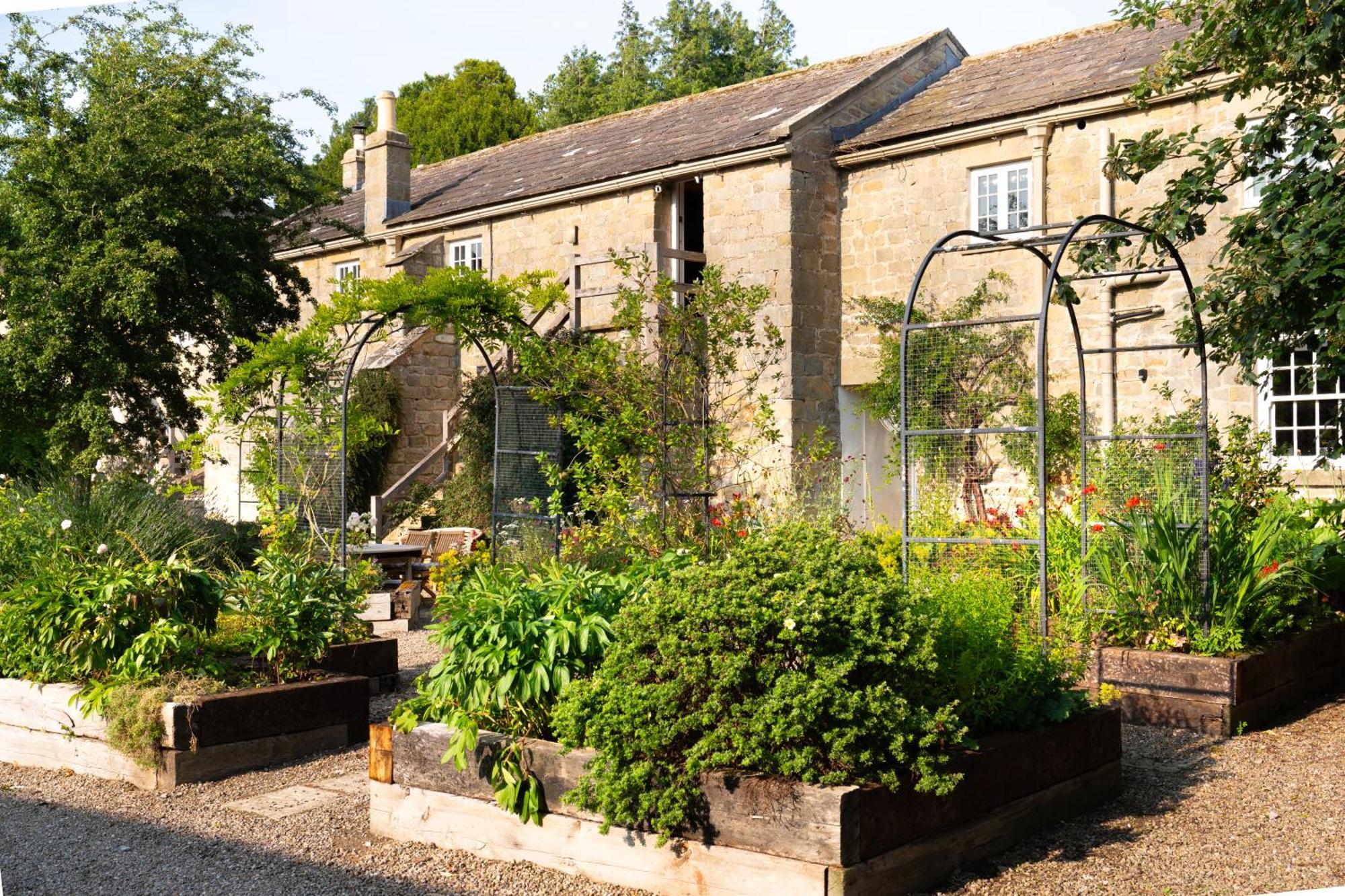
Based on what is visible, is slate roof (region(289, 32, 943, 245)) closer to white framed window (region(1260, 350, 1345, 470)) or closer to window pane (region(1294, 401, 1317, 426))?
white framed window (region(1260, 350, 1345, 470))

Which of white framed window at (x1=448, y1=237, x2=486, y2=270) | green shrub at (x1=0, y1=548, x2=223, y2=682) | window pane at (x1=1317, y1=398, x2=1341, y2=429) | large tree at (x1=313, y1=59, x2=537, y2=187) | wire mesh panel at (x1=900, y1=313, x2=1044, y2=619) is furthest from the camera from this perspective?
large tree at (x1=313, y1=59, x2=537, y2=187)

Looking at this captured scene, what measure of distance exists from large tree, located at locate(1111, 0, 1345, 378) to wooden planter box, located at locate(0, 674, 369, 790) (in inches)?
208

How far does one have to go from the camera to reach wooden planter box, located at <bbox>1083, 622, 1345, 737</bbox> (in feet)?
21.3

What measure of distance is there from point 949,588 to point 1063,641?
114 centimetres

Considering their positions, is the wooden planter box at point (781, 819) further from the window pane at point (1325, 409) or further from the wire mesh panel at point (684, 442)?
the window pane at point (1325, 409)

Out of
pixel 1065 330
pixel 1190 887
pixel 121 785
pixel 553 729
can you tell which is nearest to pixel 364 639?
pixel 121 785

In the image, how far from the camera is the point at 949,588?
5113mm

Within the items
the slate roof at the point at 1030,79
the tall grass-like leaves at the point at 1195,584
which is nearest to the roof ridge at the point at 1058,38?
the slate roof at the point at 1030,79

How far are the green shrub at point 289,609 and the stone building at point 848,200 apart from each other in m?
6.30

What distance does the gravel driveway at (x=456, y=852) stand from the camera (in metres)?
4.36

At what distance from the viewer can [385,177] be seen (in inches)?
838

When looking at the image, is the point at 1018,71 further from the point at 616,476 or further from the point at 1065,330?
the point at 616,476

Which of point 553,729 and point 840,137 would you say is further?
point 840,137

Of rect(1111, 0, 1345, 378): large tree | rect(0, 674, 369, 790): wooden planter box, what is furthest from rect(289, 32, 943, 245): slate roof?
rect(0, 674, 369, 790): wooden planter box
